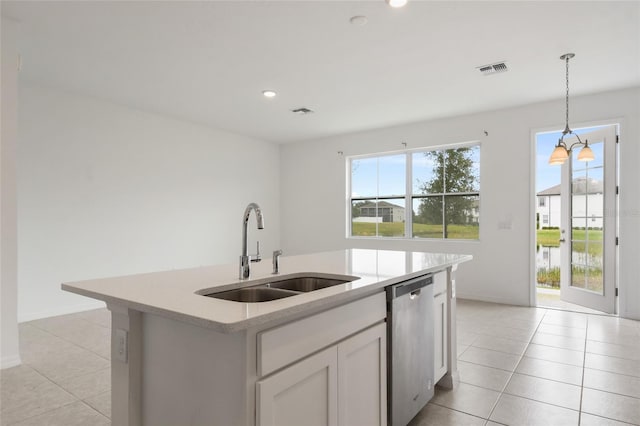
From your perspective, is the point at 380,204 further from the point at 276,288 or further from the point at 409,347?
the point at 276,288

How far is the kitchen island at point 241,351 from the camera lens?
3.76 feet

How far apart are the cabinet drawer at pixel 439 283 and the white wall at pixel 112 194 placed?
4280 millimetres

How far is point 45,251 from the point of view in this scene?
14.2ft

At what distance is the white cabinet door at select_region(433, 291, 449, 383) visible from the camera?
2.34m

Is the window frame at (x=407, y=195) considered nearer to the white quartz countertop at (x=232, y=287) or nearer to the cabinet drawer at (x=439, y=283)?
the cabinet drawer at (x=439, y=283)

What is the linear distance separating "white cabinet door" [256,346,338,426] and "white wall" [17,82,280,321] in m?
4.28

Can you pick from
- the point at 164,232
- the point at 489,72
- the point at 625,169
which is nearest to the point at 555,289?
the point at 625,169

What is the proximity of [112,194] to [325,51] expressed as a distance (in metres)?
3.40

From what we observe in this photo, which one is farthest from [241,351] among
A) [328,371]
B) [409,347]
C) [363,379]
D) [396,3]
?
[396,3]

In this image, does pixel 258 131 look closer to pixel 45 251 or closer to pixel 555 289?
pixel 45 251

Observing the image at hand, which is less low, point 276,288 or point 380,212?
point 380,212

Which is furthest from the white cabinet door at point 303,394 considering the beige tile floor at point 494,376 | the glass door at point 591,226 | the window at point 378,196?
the window at point 378,196

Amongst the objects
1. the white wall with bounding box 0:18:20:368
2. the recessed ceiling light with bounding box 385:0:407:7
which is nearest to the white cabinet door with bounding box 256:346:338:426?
the recessed ceiling light with bounding box 385:0:407:7

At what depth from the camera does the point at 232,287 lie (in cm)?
166
